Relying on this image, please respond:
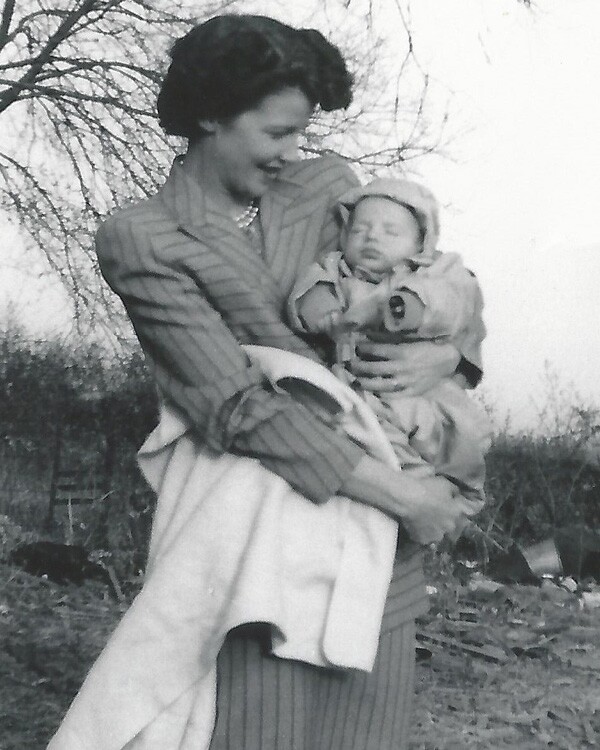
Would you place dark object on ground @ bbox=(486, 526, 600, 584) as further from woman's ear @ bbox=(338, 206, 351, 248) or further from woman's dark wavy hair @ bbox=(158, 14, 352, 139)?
woman's dark wavy hair @ bbox=(158, 14, 352, 139)

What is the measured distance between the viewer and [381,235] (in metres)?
1.49

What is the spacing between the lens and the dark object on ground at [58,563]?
621 cm

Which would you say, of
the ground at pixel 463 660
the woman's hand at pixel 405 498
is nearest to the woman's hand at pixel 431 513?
the woman's hand at pixel 405 498

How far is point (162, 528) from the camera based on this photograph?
1.42 meters

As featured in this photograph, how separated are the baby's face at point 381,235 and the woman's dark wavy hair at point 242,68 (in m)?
0.19

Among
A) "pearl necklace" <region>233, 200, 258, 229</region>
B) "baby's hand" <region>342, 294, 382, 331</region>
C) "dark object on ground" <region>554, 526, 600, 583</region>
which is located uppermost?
"pearl necklace" <region>233, 200, 258, 229</region>

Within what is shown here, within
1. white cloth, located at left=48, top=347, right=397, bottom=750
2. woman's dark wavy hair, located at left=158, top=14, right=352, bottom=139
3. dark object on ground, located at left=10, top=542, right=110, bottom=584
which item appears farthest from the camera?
dark object on ground, located at left=10, top=542, right=110, bottom=584

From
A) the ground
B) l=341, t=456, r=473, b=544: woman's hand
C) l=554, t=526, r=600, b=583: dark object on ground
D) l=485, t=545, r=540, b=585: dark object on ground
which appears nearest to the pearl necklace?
l=341, t=456, r=473, b=544: woman's hand

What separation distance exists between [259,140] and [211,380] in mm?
368

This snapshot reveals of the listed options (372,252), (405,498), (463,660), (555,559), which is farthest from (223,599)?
(555,559)

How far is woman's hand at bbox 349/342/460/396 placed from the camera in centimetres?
148

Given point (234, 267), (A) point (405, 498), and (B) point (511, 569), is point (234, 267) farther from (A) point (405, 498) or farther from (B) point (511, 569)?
(B) point (511, 569)

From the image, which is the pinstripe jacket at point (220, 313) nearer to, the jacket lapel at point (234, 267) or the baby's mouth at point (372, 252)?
the jacket lapel at point (234, 267)

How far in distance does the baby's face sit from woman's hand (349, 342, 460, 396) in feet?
0.38
